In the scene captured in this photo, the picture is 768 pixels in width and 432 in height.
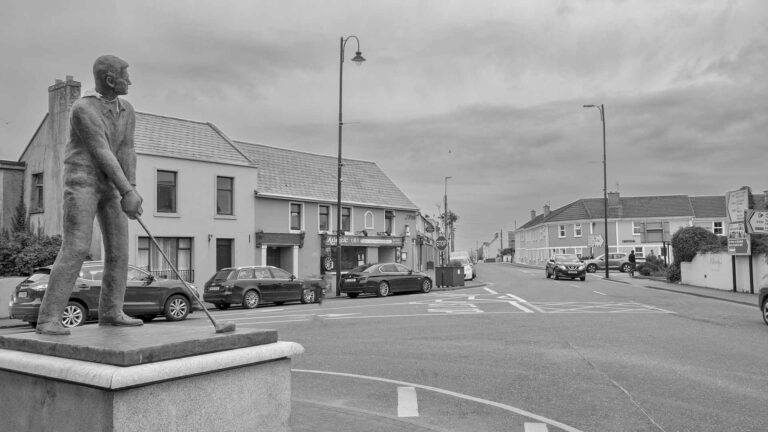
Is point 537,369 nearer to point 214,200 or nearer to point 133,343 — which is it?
point 133,343

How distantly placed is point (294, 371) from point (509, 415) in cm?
353

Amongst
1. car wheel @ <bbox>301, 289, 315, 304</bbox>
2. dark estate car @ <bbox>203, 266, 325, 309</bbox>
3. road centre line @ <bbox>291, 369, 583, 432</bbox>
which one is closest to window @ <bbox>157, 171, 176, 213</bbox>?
dark estate car @ <bbox>203, 266, 325, 309</bbox>

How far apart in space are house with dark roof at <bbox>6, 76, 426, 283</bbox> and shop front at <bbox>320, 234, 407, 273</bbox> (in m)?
0.08

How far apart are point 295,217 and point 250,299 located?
44.7 feet

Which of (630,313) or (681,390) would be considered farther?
(630,313)

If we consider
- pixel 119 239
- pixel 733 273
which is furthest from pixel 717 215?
pixel 119 239

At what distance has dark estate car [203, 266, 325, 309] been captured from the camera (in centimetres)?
2134

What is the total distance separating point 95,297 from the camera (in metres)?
15.5

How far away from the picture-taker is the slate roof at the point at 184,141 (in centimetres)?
2845

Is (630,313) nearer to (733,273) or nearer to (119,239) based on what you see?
(733,273)

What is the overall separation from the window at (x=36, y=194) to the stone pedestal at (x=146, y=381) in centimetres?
2635

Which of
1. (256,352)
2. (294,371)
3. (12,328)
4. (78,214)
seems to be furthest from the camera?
(12,328)

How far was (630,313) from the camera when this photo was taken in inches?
681

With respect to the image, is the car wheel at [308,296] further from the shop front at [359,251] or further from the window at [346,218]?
the window at [346,218]
